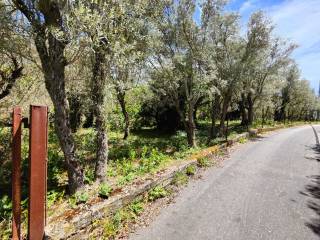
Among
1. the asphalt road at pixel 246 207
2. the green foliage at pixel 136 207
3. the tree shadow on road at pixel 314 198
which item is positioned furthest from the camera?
the green foliage at pixel 136 207

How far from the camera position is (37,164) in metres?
3.90

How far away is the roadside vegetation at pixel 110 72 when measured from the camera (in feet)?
21.9

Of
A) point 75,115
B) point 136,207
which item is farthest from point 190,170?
point 75,115

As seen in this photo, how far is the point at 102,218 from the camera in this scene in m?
5.36

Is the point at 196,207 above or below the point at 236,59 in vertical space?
below

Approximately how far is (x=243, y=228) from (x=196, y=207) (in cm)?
129

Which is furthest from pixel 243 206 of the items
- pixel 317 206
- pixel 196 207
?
pixel 317 206

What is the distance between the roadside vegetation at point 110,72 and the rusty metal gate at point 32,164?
1694mm

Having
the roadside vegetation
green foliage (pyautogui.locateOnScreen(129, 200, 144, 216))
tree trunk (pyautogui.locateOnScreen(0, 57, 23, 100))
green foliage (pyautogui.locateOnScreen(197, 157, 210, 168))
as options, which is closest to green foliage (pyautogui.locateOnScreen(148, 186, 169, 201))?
the roadside vegetation

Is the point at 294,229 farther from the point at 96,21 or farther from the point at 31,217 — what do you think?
the point at 96,21

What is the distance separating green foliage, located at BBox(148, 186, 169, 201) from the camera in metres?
6.79

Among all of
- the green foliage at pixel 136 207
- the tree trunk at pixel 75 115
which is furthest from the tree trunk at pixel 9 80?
the tree trunk at pixel 75 115

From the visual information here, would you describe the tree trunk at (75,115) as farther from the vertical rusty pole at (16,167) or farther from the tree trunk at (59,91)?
the vertical rusty pole at (16,167)

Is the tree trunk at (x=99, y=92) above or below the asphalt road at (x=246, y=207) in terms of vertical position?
above
